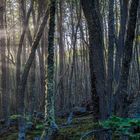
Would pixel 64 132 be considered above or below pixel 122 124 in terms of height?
below

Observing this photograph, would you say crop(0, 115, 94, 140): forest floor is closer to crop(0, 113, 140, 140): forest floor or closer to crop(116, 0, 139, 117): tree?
crop(0, 113, 140, 140): forest floor

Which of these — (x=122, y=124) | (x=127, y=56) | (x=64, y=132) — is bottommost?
(x=64, y=132)

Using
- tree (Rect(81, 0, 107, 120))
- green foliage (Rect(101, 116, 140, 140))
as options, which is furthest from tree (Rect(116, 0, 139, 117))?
green foliage (Rect(101, 116, 140, 140))

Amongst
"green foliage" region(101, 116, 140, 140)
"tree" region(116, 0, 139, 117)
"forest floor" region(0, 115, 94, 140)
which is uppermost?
"tree" region(116, 0, 139, 117)

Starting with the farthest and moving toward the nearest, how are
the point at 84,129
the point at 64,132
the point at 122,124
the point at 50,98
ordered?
the point at 84,129 < the point at 64,132 < the point at 50,98 < the point at 122,124

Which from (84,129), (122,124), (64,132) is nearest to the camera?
(122,124)

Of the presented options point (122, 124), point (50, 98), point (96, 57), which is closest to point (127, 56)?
point (96, 57)

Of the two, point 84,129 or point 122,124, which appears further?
point 84,129

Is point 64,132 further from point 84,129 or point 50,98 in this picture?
point 50,98

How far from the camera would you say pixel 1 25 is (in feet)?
48.1

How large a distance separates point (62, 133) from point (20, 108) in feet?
5.22

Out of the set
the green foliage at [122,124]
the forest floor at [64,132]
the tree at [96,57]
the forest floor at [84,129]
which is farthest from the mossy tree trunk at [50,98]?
the green foliage at [122,124]

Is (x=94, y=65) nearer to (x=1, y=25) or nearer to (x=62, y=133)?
(x=62, y=133)

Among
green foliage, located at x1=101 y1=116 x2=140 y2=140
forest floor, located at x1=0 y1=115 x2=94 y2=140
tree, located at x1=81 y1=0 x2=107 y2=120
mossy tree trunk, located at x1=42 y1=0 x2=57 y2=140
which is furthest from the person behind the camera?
forest floor, located at x1=0 y1=115 x2=94 y2=140
